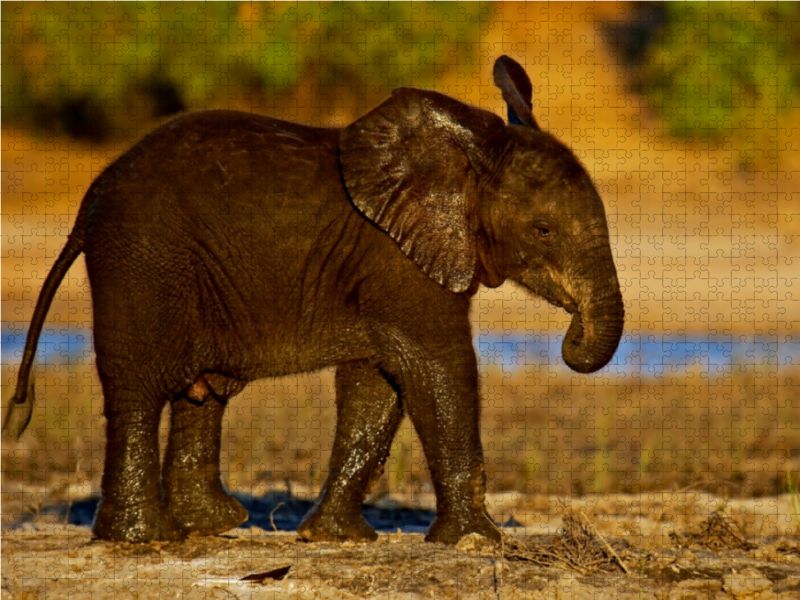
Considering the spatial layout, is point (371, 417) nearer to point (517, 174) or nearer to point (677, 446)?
point (517, 174)

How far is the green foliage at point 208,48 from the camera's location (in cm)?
2502

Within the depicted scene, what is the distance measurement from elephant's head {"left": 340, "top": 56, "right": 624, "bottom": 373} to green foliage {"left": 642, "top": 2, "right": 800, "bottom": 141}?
18.9 m

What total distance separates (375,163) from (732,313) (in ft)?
50.4

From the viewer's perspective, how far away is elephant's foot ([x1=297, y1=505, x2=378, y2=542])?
22.0 feet

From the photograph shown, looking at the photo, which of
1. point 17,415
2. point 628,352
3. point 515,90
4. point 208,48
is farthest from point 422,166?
point 208,48

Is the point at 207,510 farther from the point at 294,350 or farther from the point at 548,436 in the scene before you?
the point at 548,436

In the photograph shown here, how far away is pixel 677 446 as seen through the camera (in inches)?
408

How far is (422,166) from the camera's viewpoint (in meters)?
6.52

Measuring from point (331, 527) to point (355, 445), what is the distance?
426mm

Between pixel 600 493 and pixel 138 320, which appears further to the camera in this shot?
pixel 600 493

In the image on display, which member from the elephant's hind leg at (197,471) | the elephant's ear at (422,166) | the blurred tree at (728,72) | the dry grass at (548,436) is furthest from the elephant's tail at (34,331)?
the blurred tree at (728,72)

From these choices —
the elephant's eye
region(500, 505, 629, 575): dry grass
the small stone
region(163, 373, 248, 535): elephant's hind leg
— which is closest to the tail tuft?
region(163, 373, 248, 535): elephant's hind leg

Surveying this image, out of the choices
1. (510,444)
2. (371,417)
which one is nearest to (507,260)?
(371,417)

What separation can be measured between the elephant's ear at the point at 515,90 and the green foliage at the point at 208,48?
695 inches
